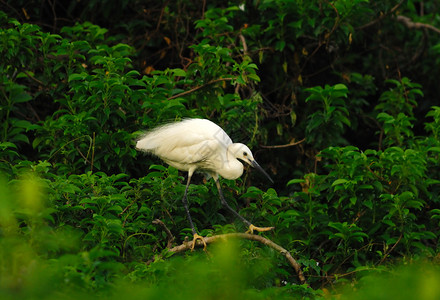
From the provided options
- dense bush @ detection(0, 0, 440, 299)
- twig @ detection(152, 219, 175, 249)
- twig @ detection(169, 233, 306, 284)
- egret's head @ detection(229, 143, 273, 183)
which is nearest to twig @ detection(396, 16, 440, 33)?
dense bush @ detection(0, 0, 440, 299)

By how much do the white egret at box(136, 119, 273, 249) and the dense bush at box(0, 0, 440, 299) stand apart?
0.49 feet

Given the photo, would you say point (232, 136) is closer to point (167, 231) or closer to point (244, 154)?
point (244, 154)

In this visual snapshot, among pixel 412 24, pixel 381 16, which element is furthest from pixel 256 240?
pixel 412 24

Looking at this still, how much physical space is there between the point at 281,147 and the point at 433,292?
13.7 feet

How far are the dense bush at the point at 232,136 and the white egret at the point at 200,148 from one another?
0.49 ft

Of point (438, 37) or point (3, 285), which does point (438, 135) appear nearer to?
point (438, 37)

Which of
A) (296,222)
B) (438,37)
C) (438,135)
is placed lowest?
(296,222)

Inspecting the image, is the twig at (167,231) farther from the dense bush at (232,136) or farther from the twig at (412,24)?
the twig at (412,24)

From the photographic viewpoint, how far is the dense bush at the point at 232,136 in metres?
3.42

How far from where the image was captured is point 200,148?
15.5 feet

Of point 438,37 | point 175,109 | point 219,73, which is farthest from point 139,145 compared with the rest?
point 438,37

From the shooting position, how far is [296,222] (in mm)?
4801

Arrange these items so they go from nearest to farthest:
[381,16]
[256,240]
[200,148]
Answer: [256,240] → [200,148] → [381,16]

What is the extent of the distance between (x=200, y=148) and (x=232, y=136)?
3.10ft
